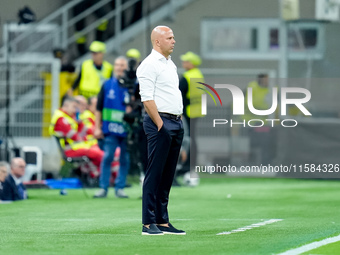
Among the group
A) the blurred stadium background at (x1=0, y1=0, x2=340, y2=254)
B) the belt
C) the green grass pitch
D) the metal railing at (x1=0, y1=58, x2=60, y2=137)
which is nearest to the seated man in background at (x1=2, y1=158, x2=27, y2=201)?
the green grass pitch

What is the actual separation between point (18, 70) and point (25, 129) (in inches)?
46.2

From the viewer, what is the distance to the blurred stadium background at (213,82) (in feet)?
39.9

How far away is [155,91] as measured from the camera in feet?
33.4

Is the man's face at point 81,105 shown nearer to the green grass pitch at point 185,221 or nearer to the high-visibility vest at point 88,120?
the high-visibility vest at point 88,120

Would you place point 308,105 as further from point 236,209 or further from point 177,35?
point 236,209

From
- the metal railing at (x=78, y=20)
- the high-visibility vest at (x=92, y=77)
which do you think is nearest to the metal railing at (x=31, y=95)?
the high-visibility vest at (x=92, y=77)

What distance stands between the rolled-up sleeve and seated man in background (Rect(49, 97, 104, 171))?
8.32 meters

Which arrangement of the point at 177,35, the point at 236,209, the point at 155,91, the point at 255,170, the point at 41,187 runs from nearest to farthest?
the point at 155,91, the point at 236,209, the point at 41,187, the point at 255,170, the point at 177,35

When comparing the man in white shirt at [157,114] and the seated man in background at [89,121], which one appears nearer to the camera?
the man in white shirt at [157,114]

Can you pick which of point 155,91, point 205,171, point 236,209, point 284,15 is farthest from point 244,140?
point 155,91

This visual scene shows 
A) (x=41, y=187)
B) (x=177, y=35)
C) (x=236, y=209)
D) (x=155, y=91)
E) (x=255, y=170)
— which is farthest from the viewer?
(x=177, y=35)

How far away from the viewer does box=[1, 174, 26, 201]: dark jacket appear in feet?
48.4

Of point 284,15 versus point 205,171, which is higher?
point 284,15

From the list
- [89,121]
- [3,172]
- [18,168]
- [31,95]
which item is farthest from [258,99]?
[3,172]
